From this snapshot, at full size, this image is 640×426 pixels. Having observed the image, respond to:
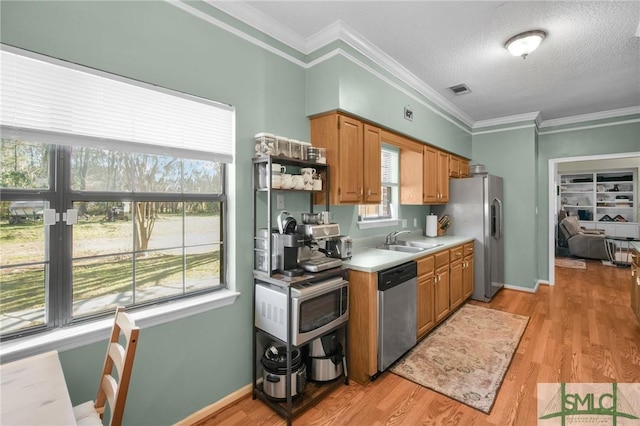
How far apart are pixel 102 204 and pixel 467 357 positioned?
3.10m

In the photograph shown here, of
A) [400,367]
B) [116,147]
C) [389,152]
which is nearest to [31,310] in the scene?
[116,147]

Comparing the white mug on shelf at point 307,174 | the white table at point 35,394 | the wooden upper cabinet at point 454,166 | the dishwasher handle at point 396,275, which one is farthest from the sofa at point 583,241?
the white table at point 35,394

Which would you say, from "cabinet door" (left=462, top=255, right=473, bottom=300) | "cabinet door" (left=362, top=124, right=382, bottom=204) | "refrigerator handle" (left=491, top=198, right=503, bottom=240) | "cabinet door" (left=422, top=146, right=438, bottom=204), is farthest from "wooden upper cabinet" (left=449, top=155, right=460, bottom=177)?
"cabinet door" (left=362, top=124, right=382, bottom=204)

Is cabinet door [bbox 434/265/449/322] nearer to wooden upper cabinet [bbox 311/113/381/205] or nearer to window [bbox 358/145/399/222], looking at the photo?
window [bbox 358/145/399/222]

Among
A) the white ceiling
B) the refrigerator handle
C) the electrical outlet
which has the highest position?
the white ceiling

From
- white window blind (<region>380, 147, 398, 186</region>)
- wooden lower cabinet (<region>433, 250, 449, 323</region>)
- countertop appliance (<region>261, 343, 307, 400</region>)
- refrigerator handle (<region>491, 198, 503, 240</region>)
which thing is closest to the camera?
countertop appliance (<region>261, 343, 307, 400</region>)

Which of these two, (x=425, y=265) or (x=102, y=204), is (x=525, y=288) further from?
(x=102, y=204)

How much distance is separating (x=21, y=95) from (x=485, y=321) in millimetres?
4355

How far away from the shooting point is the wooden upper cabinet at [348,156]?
2.57 meters

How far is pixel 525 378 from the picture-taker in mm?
2420

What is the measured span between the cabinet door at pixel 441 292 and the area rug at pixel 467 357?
159 millimetres

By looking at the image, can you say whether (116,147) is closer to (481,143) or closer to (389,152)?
(389,152)

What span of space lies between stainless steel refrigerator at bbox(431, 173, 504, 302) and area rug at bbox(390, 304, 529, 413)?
656mm

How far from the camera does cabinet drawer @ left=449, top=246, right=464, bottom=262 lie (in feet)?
11.8
